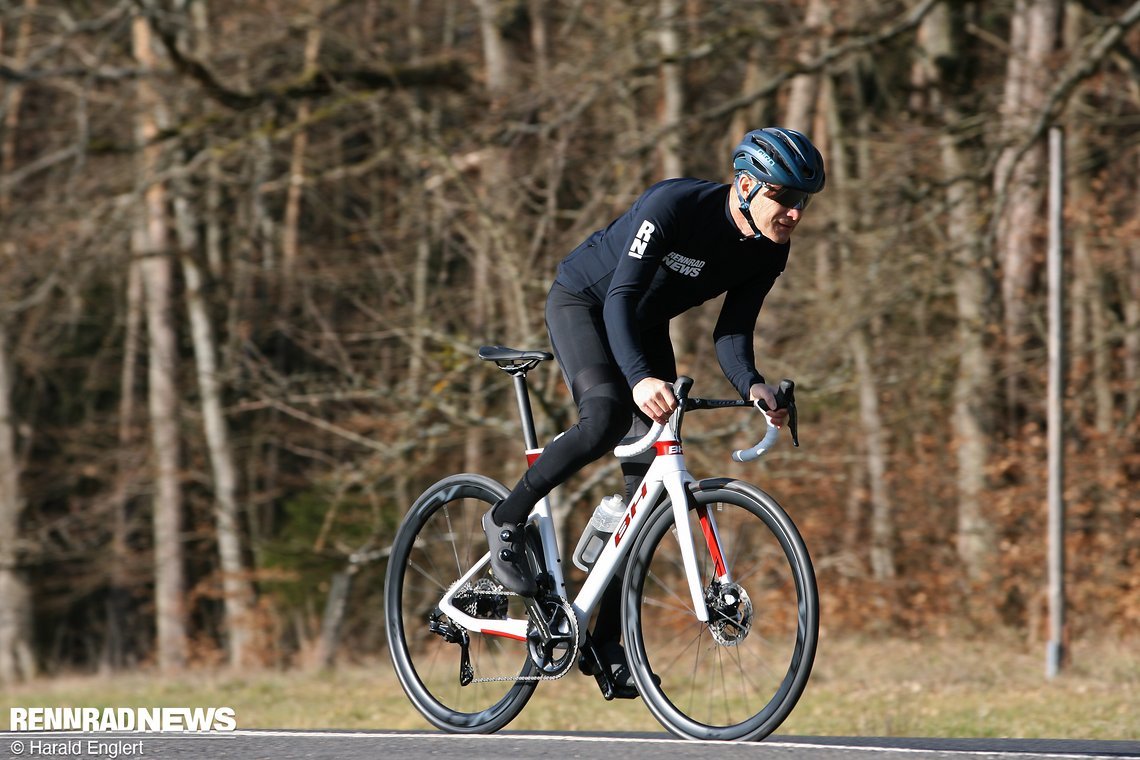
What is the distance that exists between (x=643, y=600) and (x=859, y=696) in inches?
164

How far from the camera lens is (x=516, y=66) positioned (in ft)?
44.7

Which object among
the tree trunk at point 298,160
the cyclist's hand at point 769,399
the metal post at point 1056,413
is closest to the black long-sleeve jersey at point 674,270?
the cyclist's hand at point 769,399

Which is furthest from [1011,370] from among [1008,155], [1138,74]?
[1138,74]

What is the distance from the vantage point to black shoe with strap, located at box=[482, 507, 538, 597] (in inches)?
196

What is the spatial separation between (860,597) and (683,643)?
9.41 m

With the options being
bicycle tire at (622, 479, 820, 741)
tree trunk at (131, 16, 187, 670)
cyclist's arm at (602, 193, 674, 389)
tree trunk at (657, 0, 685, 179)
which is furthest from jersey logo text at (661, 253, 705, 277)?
tree trunk at (131, 16, 187, 670)

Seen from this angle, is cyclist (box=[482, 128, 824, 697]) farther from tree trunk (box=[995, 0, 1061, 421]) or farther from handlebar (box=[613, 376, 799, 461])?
tree trunk (box=[995, 0, 1061, 421])

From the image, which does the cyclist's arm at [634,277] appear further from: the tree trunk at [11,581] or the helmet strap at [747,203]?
the tree trunk at [11,581]

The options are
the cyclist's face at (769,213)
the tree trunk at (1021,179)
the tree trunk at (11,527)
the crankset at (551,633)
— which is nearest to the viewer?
the cyclist's face at (769,213)

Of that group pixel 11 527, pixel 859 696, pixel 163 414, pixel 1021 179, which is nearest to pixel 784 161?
pixel 859 696

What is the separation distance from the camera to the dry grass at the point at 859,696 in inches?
274

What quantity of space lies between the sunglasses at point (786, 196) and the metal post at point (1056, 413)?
557 centimetres

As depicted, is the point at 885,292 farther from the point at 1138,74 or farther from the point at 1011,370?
the point at 1138,74

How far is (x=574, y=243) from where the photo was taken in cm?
1074
